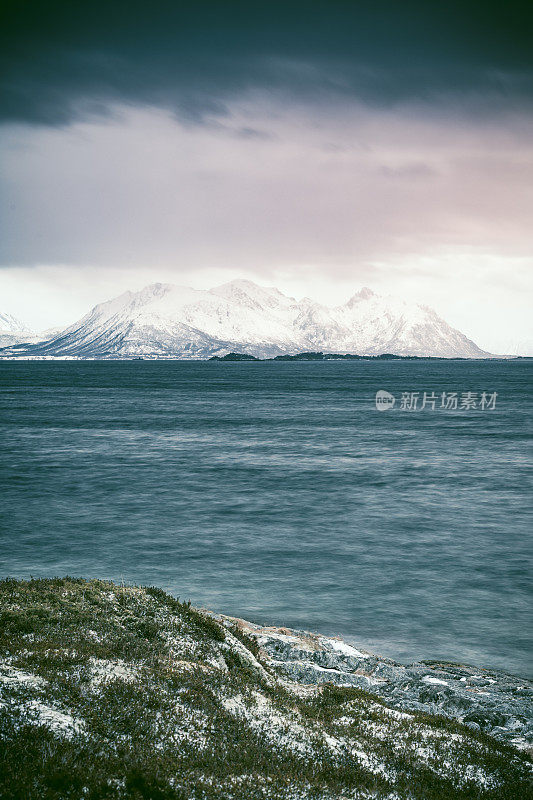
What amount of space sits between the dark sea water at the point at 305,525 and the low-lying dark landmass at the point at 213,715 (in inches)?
166

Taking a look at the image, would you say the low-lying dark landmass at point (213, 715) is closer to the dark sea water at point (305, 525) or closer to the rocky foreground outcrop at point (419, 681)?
the rocky foreground outcrop at point (419, 681)

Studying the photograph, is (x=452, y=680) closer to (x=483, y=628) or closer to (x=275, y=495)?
(x=483, y=628)

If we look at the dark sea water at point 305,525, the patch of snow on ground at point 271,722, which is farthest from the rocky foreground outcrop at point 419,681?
the patch of snow on ground at point 271,722

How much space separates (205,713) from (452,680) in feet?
27.1

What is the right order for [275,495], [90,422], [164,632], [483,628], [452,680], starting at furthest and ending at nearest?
1. [90,422]
2. [275,495]
3. [483,628]
4. [452,680]
5. [164,632]

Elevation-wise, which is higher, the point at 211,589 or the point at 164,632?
the point at 164,632

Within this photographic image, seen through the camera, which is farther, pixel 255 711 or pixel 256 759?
pixel 255 711

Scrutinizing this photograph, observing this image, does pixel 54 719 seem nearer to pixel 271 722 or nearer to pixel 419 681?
pixel 271 722

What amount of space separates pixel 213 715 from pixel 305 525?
22.8 m

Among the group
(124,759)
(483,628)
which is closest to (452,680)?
(483,628)

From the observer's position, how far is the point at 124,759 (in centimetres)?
840

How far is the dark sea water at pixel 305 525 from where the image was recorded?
20.8m

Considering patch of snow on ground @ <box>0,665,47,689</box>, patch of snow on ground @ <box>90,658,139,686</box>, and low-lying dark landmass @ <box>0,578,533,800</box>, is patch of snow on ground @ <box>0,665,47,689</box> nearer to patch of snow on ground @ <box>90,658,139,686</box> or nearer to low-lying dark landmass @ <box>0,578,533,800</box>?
low-lying dark landmass @ <box>0,578,533,800</box>

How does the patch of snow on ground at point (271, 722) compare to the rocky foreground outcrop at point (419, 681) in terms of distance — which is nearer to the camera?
the patch of snow on ground at point (271, 722)
